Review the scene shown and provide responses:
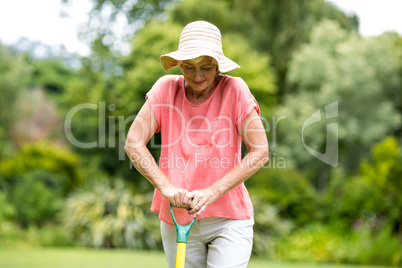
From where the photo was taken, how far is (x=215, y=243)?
2.43 m

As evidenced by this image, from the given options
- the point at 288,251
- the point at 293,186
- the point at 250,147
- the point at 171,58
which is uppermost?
the point at 171,58

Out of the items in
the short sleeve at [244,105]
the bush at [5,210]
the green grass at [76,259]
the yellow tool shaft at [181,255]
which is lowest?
Result: the green grass at [76,259]

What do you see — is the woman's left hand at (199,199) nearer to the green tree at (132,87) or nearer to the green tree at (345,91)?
the green tree at (132,87)

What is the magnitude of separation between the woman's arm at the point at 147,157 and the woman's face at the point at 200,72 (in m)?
0.27

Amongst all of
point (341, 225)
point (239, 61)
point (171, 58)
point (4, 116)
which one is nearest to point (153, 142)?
point (239, 61)

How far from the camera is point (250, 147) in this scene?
242cm

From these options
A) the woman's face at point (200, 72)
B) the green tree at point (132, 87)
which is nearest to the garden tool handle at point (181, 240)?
the woman's face at point (200, 72)

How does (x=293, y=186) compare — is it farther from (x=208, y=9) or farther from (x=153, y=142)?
(x=208, y=9)

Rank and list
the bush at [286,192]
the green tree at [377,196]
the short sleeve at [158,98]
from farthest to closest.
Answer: the bush at [286,192], the green tree at [377,196], the short sleeve at [158,98]

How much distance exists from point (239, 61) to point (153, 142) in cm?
362

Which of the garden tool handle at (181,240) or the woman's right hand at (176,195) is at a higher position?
the woman's right hand at (176,195)

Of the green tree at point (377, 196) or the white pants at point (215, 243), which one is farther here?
the green tree at point (377, 196)

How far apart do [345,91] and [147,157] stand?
17476mm

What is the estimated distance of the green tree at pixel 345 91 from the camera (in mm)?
18219
